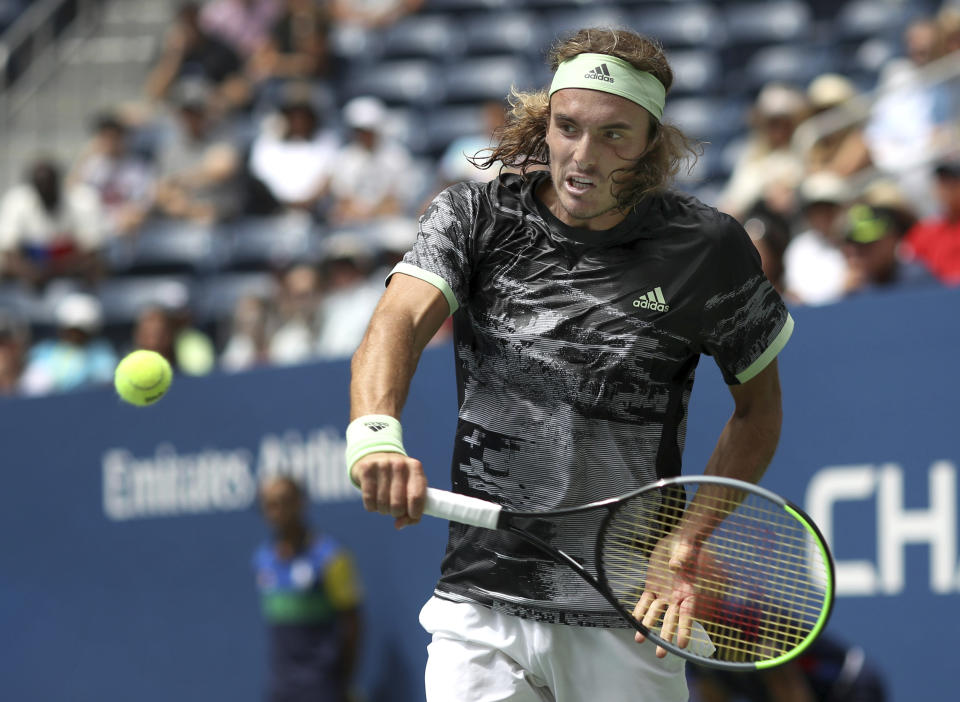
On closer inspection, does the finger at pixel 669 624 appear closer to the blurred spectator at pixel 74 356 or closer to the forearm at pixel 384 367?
the forearm at pixel 384 367

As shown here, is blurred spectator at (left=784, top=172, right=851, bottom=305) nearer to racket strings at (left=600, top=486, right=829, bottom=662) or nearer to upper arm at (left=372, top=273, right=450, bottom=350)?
racket strings at (left=600, top=486, right=829, bottom=662)

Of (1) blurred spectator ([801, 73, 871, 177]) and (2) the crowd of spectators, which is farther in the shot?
(1) blurred spectator ([801, 73, 871, 177])

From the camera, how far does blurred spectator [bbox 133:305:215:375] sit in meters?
9.01

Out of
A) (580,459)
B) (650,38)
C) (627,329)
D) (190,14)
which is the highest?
(190,14)

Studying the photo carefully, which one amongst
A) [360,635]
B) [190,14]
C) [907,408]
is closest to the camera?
[907,408]

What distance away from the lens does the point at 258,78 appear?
12141mm

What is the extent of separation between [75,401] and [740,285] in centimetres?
617

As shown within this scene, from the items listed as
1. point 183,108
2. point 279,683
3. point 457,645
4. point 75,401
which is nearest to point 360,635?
point 279,683

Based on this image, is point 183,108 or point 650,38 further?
point 183,108

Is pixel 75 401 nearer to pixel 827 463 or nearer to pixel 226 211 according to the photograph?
pixel 226 211

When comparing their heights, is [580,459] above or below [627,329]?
below

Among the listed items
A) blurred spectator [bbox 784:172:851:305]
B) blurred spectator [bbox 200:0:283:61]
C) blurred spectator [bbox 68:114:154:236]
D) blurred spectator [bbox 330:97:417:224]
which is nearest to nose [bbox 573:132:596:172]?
blurred spectator [bbox 784:172:851:305]

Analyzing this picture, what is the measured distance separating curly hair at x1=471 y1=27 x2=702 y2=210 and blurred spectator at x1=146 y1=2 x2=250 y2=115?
9.01 m

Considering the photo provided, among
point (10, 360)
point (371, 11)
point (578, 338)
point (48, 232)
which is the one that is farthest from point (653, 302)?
point (371, 11)
